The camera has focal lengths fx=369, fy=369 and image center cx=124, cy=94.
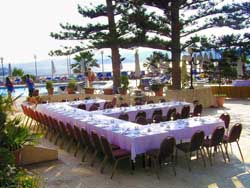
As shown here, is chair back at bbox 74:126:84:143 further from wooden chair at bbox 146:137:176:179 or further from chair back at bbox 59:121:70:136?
wooden chair at bbox 146:137:176:179

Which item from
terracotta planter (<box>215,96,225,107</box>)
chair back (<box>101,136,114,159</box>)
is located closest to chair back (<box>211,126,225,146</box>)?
chair back (<box>101,136,114,159</box>)

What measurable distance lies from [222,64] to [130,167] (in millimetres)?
12962

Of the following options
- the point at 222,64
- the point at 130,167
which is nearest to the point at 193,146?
the point at 130,167

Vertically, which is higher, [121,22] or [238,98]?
[121,22]

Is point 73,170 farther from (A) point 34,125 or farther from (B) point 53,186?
(A) point 34,125

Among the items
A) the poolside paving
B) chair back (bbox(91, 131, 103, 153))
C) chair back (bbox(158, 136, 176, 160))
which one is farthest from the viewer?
chair back (bbox(91, 131, 103, 153))

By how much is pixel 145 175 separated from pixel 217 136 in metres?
1.69

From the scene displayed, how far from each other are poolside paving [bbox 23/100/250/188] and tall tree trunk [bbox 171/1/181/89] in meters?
8.16

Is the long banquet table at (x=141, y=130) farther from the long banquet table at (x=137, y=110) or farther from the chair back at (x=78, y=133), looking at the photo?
the long banquet table at (x=137, y=110)

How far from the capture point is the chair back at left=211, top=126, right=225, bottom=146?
7371 millimetres

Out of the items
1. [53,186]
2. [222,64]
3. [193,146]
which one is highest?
[222,64]

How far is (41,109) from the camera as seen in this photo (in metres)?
12.7

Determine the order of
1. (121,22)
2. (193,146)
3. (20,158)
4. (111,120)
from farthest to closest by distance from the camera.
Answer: (121,22) → (111,120) → (20,158) → (193,146)

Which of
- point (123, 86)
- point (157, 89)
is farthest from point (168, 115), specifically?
point (123, 86)
